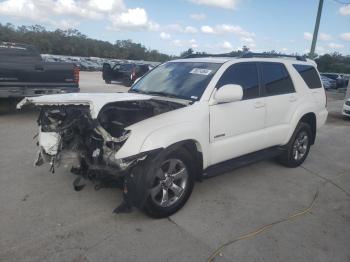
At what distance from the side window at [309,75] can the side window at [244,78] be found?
50.5 inches

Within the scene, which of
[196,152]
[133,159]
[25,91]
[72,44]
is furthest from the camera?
[72,44]

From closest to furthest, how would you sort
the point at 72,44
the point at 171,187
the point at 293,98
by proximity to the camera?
the point at 171,187
the point at 293,98
the point at 72,44

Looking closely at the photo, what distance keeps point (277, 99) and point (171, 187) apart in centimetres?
235

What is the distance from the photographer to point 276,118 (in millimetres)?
5324

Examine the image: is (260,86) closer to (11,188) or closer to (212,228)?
(212,228)

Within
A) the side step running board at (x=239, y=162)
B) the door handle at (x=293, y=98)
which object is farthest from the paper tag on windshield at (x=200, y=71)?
the door handle at (x=293, y=98)

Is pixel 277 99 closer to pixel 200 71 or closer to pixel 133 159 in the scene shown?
pixel 200 71

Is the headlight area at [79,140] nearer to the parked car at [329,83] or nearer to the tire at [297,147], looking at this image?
the tire at [297,147]

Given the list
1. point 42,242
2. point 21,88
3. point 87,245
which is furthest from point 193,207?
point 21,88

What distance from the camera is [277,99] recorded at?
17.4 ft

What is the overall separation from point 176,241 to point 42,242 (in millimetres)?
1280

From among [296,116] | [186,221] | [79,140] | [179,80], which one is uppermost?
[179,80]

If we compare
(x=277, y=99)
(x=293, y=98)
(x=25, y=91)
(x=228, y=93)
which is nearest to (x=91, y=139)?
(x=228, y=93)

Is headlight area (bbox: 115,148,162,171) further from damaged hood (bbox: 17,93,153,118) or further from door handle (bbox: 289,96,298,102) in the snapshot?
door handle (bbox: 289,96,298,102)
